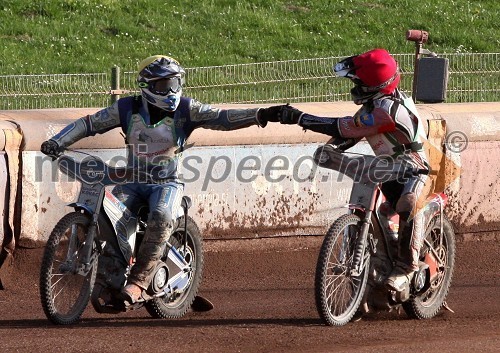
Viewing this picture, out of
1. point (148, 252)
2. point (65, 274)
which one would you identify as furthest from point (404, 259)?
point (65, 274)

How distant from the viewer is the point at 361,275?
27.0ft

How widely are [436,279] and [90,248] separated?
286 cm

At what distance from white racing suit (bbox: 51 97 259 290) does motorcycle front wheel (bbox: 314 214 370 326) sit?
1048 millimetres

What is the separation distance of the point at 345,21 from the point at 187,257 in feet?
55.5

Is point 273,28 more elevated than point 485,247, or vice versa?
point 273,28

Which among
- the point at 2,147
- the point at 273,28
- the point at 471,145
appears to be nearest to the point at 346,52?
the point at 273,28

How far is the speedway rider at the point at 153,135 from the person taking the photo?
7.96 metres

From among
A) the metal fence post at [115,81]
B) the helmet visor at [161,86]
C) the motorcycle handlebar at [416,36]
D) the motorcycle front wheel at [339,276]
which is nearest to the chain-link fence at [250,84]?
the metal fence post at [115,81]

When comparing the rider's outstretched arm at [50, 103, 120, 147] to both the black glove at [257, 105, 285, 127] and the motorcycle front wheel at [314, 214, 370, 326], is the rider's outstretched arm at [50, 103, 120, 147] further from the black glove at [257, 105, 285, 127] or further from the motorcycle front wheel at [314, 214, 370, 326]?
the motorcycle front wheel at [314, 214, 370, 326]

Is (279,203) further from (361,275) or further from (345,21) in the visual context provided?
(345,21)

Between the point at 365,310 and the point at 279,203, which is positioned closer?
the point at 365,310

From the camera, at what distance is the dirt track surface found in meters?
7.23

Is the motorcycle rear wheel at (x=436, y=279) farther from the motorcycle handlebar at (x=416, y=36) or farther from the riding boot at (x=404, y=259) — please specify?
the motorcycle handlebar at (x=416, y=36)

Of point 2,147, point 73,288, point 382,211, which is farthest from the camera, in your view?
point 2,147
